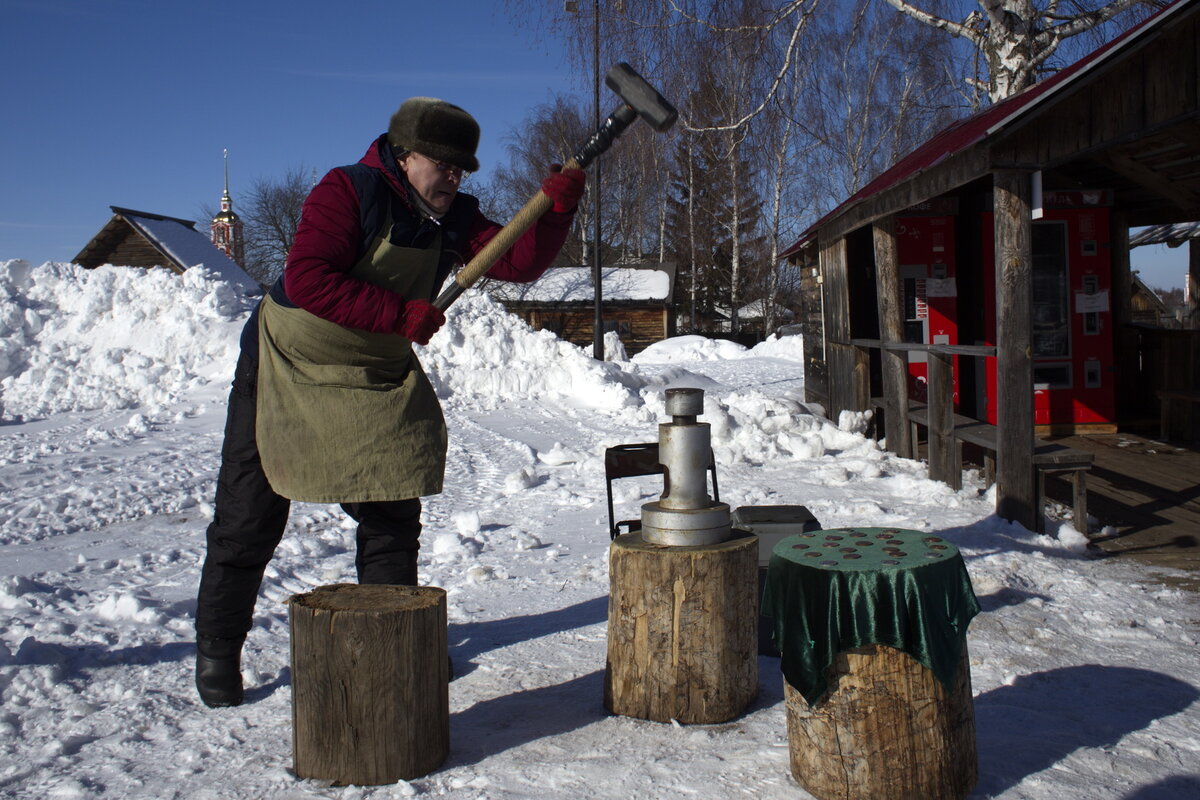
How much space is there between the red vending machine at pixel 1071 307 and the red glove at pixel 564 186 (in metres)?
6.89

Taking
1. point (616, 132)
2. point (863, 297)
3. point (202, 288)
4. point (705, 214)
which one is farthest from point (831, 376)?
point (705, 214)

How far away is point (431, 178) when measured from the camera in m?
3.07

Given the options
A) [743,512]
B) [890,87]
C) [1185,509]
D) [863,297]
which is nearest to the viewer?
[743,512]

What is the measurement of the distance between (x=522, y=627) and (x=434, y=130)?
2128 millimetres

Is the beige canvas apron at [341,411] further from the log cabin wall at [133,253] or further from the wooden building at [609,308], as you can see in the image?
the wooden building at [609,308]

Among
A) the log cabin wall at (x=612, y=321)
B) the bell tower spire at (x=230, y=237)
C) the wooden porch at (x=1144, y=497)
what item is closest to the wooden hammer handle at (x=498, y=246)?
the wooden porch at (x=1144, y=497)

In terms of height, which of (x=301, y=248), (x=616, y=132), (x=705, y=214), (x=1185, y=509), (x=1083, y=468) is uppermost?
(x=705, y=214)

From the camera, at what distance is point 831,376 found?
1056 centimetres

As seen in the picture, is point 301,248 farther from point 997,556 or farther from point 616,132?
point 997,556

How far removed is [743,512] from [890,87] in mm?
24518

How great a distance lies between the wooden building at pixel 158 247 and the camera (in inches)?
755

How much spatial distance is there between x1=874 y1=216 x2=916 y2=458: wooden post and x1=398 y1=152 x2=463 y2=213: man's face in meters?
5.35

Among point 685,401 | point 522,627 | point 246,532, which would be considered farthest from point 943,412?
point 246,532

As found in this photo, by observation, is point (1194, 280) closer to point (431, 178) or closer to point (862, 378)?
point (862, 378)
